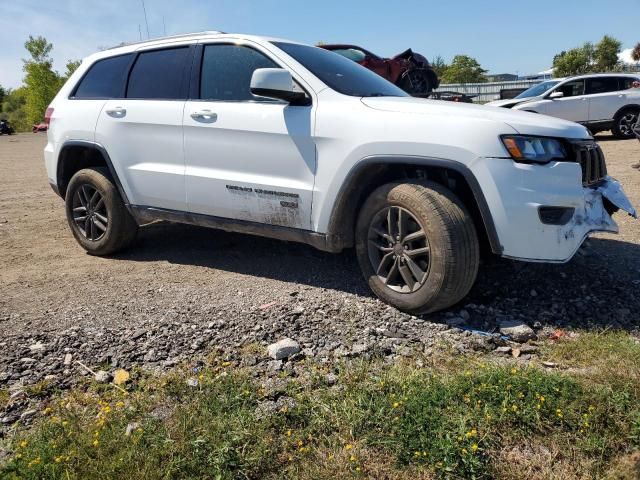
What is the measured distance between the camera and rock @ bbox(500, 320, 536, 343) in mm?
3372

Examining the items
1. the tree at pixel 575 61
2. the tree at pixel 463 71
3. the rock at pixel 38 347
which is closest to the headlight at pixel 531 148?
the rock at pixel 38 347

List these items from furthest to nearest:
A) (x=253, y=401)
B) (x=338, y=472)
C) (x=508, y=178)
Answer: (x=508, y=178)
(x=253, y=401)
(x=338, y=472)

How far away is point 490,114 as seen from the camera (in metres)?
3.49

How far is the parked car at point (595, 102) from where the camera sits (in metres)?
13.8

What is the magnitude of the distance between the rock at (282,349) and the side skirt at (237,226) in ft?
3.05

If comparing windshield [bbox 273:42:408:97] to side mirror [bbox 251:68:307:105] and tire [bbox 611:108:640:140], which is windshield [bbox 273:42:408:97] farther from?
tire [bbox 611:108:640:140]

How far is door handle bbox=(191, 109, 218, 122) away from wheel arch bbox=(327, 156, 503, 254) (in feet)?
4.04

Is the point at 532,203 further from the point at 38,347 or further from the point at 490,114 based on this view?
the point at 38,347

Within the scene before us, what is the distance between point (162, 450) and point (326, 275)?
2.42m

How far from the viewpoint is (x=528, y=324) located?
356 cm

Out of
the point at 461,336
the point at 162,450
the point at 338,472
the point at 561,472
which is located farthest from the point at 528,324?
the point at 162,450

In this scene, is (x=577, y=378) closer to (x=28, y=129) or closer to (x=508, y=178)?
(x=508, y=178)

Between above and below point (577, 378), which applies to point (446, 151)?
above

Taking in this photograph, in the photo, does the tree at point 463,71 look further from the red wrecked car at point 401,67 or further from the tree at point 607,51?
the red wrecked car at point 401,67
